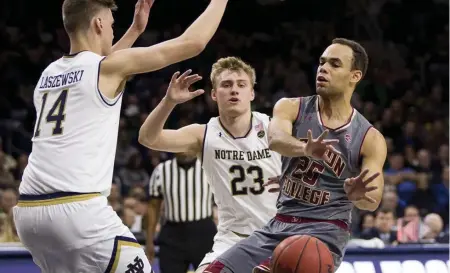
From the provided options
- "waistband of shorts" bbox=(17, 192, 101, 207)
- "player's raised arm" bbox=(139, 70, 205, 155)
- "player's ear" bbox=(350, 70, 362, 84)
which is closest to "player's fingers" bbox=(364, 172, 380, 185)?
"player's ear" bbox=(350, 70, 362, 84)

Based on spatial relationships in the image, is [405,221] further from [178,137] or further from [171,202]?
[178,137]

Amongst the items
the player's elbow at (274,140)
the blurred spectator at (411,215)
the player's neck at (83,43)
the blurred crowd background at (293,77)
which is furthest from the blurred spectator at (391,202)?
the player's neck at (83,43)

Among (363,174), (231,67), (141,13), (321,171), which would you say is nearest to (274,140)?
(321,171)

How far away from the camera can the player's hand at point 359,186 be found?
464cm

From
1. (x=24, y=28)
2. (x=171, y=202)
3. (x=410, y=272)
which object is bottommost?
(x=410, y=272)

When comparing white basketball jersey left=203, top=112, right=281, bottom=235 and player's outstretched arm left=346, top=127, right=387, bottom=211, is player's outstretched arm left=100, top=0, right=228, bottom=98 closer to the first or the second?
player's outstretched arm left=346, top=127, right=387, bottom=211

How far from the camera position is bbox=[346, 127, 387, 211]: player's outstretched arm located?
465 cm

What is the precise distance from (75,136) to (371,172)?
173cm

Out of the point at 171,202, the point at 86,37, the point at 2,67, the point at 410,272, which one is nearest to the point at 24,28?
the point at 2,67

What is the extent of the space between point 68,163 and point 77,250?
404 millimetres

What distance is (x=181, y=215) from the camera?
28.9 feet

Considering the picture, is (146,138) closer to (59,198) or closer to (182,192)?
(59,198)

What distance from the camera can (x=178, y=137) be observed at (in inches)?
239

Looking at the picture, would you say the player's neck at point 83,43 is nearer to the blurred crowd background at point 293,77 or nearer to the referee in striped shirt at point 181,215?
the referee in striped shirt at point 181,215
